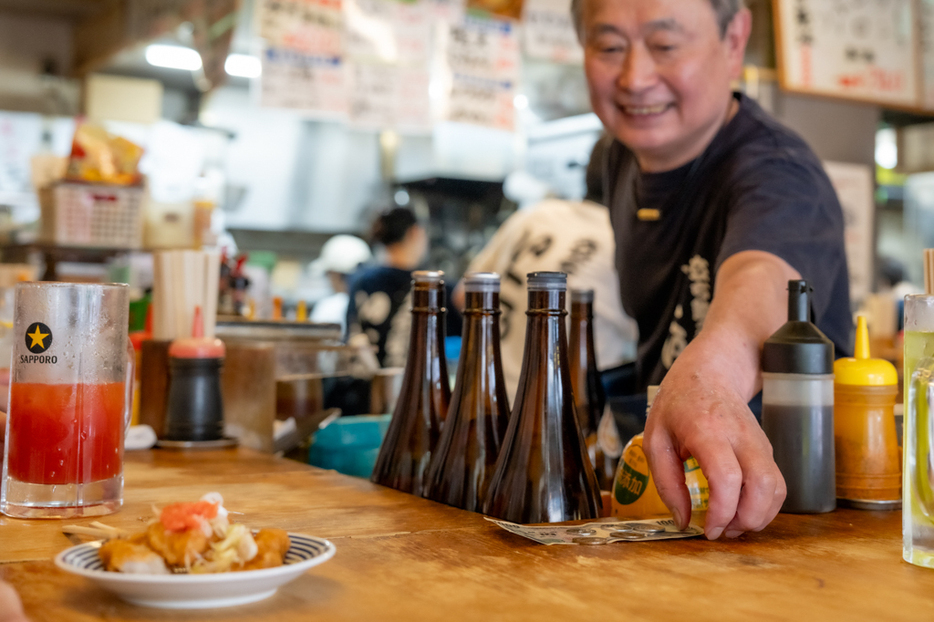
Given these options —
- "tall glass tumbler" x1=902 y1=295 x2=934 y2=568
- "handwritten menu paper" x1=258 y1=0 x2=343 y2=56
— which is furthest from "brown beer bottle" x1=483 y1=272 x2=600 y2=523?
"handwritten menu paper" x1=258 y1=0 x2=343 y2=56

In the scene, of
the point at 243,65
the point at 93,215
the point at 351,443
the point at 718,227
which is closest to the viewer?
the point at 351,443

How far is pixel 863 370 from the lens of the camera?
1.05 m

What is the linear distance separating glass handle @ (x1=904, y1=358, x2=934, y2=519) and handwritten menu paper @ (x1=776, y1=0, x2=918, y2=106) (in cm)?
302

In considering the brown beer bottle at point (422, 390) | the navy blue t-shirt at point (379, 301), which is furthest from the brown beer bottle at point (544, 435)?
the navy blue t-shirt at point (379, 301)

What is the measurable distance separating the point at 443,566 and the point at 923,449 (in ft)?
1.36

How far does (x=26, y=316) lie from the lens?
91cm

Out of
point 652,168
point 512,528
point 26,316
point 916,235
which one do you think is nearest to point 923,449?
point 512,528

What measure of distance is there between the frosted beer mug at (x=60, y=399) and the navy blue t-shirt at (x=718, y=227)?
82cm

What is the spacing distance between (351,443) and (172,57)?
5287 mm

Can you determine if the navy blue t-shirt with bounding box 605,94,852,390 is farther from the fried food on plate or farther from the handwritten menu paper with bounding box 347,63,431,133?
the handwritten menu paper with bounding box 347,63,431,133

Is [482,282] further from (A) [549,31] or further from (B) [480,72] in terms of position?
(A) [549,31]

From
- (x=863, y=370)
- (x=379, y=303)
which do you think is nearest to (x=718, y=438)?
(x=863, y=370)

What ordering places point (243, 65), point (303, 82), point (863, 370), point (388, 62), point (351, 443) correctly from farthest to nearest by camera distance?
point (243, 65)
point (388, 62)
point (303, 82)
point (351, 443)
point (863, 370)

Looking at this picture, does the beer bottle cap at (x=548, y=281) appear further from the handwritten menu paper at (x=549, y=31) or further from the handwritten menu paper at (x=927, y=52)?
the handwritten menu paper at (x=927, y=52)
